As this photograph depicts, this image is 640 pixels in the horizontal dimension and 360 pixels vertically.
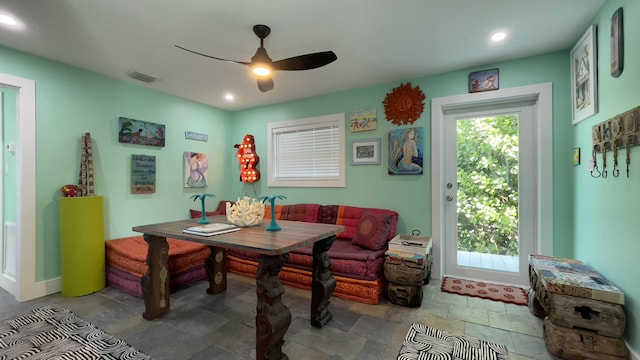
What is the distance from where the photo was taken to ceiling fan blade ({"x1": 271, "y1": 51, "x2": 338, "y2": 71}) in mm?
1981

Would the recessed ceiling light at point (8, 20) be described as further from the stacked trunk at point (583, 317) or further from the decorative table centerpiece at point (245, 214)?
the stacked trunk at point (583, 317)

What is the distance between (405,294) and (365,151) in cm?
182

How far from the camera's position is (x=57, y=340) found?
1.98 m

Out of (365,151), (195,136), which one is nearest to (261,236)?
(365,151)

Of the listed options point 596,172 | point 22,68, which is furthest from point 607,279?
point 22,68

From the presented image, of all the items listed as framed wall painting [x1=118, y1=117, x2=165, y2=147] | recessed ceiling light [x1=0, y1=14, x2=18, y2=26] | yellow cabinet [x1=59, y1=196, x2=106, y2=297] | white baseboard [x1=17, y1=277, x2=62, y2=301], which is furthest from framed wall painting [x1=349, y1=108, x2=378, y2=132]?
white baseboard [x1=17, y1=277, x2=62, y2=301]

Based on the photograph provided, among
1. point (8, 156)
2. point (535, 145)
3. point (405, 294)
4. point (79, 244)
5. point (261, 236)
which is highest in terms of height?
point (535, 145)

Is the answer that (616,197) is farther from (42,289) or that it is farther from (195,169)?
(42,289)

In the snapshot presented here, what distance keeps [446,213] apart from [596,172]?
4.54ft

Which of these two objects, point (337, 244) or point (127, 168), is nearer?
point (337, 244)

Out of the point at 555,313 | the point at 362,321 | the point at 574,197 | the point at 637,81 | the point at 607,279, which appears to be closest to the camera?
the point at 637,81

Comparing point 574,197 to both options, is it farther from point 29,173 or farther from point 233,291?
point 29,173

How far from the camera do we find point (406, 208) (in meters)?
3.31

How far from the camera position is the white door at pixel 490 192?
289 cm
